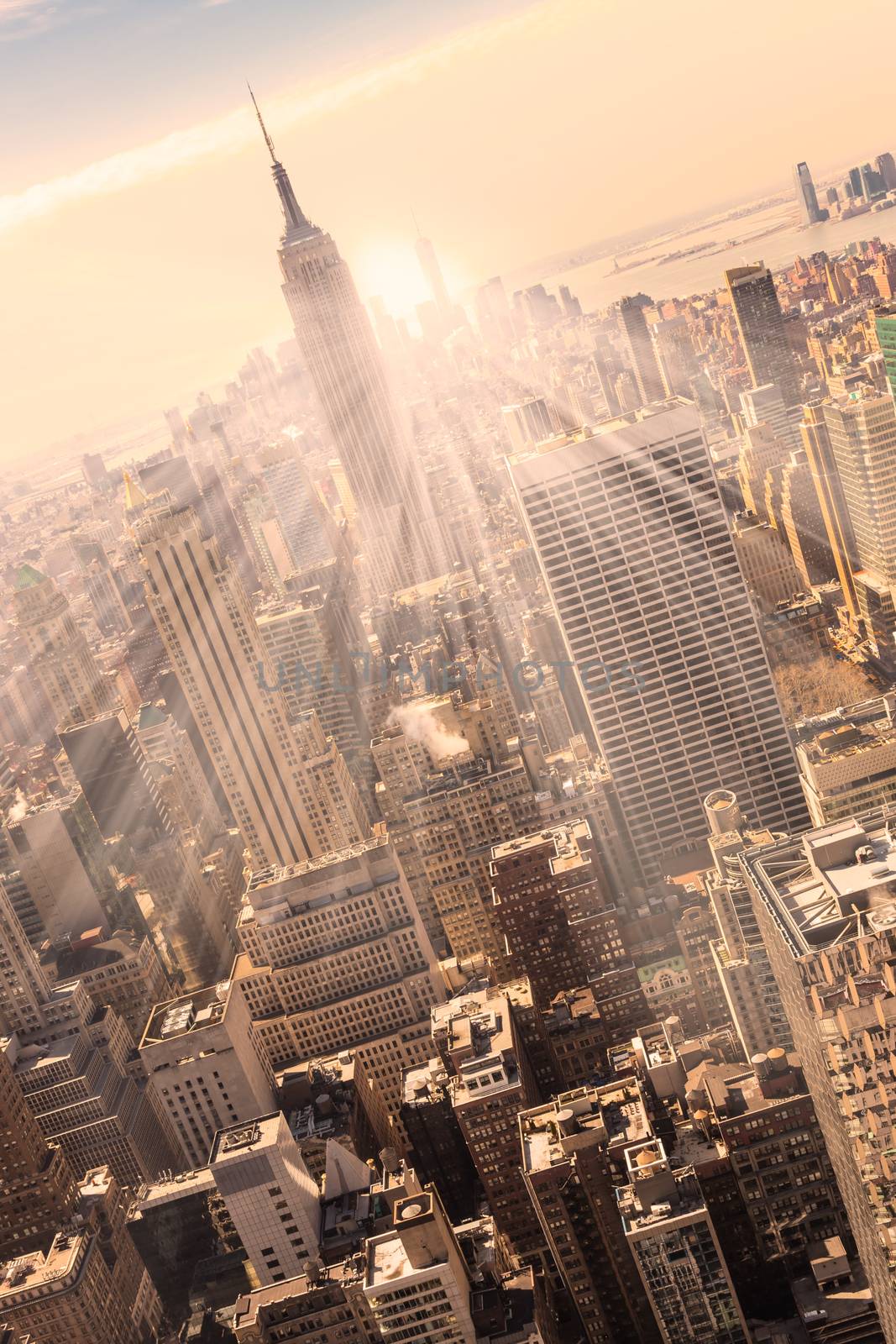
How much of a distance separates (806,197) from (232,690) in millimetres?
8230

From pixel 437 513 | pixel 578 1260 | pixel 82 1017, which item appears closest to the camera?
pixel 578 1260

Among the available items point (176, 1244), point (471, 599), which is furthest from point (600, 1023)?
point (471, 599)

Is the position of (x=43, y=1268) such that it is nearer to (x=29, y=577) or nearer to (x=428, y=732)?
(x=428, y=732)

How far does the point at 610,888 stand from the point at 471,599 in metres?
6.04

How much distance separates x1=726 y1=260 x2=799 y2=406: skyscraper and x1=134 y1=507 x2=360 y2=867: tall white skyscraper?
22.6 ft

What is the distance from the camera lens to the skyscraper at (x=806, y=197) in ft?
40.2

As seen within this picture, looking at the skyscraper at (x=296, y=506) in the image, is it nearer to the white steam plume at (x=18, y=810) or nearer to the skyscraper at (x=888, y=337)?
the white steam plume at (x=18, y=810)

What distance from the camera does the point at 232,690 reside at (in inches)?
615

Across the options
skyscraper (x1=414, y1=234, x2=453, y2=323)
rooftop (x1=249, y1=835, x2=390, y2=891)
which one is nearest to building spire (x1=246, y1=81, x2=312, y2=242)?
skyscraper (x1=414, y1=234, x2=453, y2=323)

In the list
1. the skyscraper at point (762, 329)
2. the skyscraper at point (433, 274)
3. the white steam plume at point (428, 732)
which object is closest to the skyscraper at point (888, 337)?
the skyscraper at point (762, 329)

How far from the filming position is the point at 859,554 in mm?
17312

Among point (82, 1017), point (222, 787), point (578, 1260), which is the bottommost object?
point (578, 1260)

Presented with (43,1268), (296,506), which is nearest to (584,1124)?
(43,1268)

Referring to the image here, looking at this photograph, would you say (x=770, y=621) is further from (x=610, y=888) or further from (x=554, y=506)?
(x=610, y=888)
